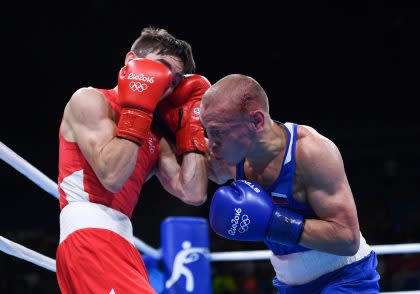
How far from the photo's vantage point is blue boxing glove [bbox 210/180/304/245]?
1896mm

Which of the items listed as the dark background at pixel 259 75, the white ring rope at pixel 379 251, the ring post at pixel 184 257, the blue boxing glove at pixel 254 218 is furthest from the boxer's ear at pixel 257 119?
the dark background at pixel 259 75

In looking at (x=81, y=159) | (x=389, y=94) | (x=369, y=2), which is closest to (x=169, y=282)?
(x=81, y=159)

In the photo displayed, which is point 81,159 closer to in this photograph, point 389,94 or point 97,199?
point 97,199

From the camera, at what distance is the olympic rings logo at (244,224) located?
1898 millimetres

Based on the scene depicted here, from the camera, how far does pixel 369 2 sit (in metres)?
9.52

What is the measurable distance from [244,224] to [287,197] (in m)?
0.20

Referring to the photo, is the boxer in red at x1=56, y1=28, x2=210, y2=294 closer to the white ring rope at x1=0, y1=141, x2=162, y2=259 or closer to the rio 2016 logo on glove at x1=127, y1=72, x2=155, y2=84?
the rio 2016 logo on glove at x1=127, y1=72, x2=155, y2=84

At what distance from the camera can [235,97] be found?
197cm

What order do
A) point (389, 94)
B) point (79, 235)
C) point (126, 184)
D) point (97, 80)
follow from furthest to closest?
1. point (389, 94)
2. point (97, 80)
3. point (126, 184)
4. point (79, 235)

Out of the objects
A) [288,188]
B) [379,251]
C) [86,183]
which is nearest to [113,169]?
[86,183]

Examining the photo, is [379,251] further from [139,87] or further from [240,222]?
[139,87]

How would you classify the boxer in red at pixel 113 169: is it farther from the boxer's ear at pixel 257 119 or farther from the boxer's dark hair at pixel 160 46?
the boxer's ear at pixel 257 119

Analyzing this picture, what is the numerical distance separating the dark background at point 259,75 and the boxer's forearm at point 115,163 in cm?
588

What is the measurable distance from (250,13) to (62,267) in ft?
26.1
